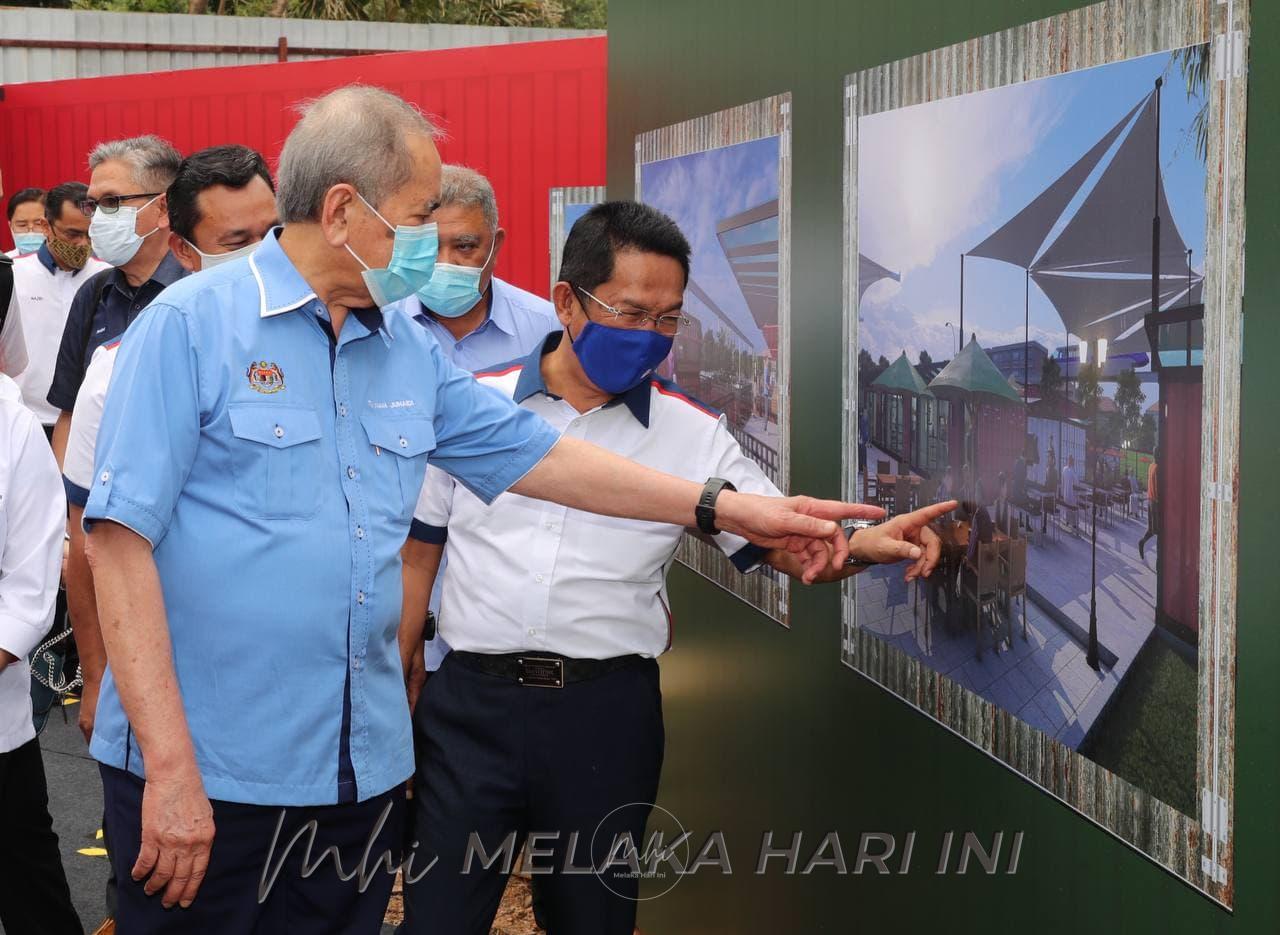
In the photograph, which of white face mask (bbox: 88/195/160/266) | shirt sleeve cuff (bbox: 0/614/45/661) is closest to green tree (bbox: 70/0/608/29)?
white face mask (bbox: 88/195/160/266)

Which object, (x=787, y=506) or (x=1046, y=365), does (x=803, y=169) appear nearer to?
(x=787, y=506)

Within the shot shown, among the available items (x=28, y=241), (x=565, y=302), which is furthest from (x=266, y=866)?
(x=28, y=241)

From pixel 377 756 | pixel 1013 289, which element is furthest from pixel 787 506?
pixel 377 756

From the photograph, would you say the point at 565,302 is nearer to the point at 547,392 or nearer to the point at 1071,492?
the point at 547,392

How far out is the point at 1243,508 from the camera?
1.61 metres

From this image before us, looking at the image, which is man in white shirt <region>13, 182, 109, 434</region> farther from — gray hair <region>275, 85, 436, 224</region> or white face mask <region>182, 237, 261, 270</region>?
gray hair <region>275, 85, 436, 224</region>

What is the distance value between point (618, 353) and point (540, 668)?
0.61 m

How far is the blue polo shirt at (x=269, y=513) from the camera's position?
2016 millimetres

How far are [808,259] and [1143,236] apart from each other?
1.19 meters

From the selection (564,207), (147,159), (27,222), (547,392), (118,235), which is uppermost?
(27,222)

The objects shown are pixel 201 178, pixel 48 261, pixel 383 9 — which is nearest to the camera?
pixel 201 178

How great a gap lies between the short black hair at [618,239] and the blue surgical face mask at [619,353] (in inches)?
4.6

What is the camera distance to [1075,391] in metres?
1.88

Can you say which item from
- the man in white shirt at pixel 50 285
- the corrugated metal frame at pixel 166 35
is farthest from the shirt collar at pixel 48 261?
the corrugated metal frame at pixel 166 35
